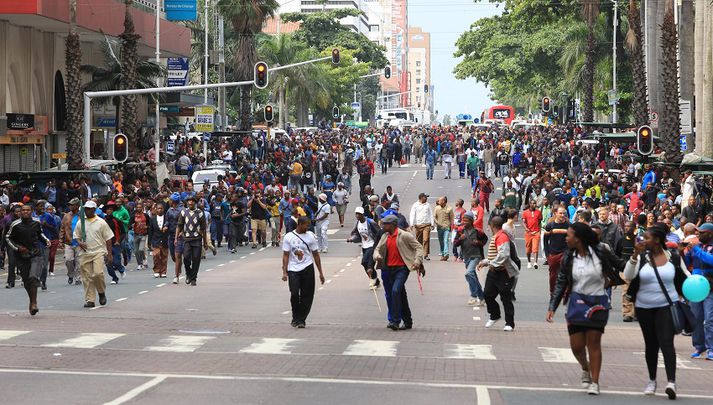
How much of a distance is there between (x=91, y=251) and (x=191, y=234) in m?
3.81

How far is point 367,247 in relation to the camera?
982 inches

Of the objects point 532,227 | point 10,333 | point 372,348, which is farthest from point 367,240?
point 10,333

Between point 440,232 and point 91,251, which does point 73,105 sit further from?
point 91,251

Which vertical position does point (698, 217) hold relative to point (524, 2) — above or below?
below

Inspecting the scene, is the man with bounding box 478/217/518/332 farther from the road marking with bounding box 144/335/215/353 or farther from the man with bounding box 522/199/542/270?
the man with bounding box 522/199/542/270

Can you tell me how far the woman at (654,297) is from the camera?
12625 millimetres

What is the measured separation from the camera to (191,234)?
24641mm

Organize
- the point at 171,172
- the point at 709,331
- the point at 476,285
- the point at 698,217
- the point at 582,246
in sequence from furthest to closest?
the point at 171,172 < the point at 698,217 < the point at 476,285 < the point at 709,331 < the point at 582,246

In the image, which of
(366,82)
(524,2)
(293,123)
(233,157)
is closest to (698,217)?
(233,157)

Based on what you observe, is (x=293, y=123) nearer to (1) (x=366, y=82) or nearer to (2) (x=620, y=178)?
(1) (x=366, y=82)

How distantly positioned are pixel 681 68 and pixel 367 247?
20.8 metres

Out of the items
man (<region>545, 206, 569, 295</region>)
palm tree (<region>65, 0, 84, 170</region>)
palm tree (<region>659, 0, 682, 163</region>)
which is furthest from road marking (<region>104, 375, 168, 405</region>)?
palm tree (<region>65, 0, 84, 170</region>)

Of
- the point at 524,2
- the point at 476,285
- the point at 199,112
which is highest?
the point at 524,2

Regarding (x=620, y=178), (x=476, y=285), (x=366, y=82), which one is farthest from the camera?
(x=366, y=82)
